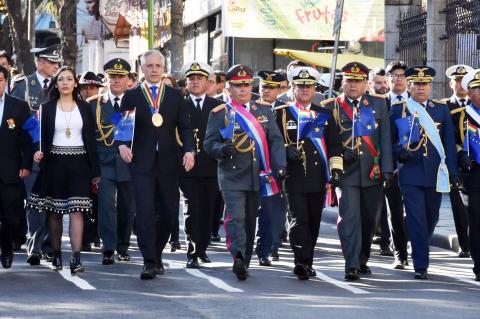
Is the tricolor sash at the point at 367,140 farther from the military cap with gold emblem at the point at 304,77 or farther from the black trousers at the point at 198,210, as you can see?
the black trousers at the point at 198,210

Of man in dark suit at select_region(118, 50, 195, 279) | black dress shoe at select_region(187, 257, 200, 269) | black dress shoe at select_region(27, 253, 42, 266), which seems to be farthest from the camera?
black dress shoe at select_region(27, 253, 42, 266)

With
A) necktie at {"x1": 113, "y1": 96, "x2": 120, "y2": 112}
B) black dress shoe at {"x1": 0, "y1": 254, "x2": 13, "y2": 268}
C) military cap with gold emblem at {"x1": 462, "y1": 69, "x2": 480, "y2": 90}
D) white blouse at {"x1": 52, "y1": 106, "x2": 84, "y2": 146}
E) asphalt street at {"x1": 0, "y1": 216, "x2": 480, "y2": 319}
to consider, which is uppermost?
military cap with gold emblem at {"x1": 462, "y1": 69, "x2": 480, "y2": 90}

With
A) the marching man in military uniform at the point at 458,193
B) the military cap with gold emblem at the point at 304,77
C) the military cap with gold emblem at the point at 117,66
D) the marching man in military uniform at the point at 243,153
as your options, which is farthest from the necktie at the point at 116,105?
the marching man in military uniform at the point at 458,193

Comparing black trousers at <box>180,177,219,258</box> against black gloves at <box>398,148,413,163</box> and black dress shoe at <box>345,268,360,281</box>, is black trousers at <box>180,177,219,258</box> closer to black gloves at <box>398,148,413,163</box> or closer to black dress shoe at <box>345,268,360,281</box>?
black dress shoe at <box>345,268,360,281</box>

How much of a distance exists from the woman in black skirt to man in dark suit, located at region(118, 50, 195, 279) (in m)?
0.49

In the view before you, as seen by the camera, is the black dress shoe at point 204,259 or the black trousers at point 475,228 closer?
the black trousers at point 475,228

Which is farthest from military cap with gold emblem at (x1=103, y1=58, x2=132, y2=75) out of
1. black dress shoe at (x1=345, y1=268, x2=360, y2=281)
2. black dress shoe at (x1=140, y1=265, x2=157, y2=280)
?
black dress shoe at (x1=345, y1=268, x2=360, y2=281)

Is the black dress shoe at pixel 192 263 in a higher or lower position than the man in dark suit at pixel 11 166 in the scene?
lower

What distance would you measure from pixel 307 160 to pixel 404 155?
3.02 feet

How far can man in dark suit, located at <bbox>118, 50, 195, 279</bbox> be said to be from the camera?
41.7 feet

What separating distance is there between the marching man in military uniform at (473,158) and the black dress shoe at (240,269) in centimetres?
215

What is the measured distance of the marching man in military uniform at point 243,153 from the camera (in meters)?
12.8

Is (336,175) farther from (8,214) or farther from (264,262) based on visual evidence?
(8,214)

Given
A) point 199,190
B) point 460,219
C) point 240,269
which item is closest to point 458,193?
point 460,219
